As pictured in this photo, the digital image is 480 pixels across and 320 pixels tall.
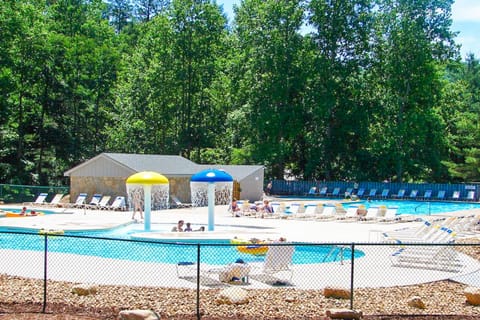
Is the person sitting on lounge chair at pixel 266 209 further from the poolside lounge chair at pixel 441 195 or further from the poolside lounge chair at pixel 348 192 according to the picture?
the poolside lounge chair at pixel 441 195

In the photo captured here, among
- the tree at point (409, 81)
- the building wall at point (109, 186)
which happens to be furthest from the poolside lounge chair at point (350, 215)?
the tree at point (409, 81)

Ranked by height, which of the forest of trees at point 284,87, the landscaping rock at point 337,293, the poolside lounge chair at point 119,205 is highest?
the forest of trees at point 284,87

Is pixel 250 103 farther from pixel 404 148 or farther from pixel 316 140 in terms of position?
pixel 404 148

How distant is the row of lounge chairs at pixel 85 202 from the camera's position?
109ft

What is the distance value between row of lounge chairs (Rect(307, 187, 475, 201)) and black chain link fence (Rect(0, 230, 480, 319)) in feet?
89.0

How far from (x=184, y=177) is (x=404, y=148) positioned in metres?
19.7

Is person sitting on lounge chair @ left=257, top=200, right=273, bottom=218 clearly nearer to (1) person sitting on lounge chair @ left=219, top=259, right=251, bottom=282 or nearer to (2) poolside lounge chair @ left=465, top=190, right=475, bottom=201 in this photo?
(1) person sitting on lounge chair @ left=219, top=259, right=251, bottom=282

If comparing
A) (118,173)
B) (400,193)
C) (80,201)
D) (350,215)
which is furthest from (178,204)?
(400,193)

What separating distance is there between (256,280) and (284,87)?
126ft

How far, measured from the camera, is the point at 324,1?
49.8 m

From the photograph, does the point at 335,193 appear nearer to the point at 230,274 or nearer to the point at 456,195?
the point at 456,195

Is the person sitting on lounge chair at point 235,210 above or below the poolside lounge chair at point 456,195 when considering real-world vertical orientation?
above

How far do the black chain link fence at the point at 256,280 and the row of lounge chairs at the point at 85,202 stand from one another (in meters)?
15.6

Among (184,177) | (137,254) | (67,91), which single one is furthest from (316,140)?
(137,254)
